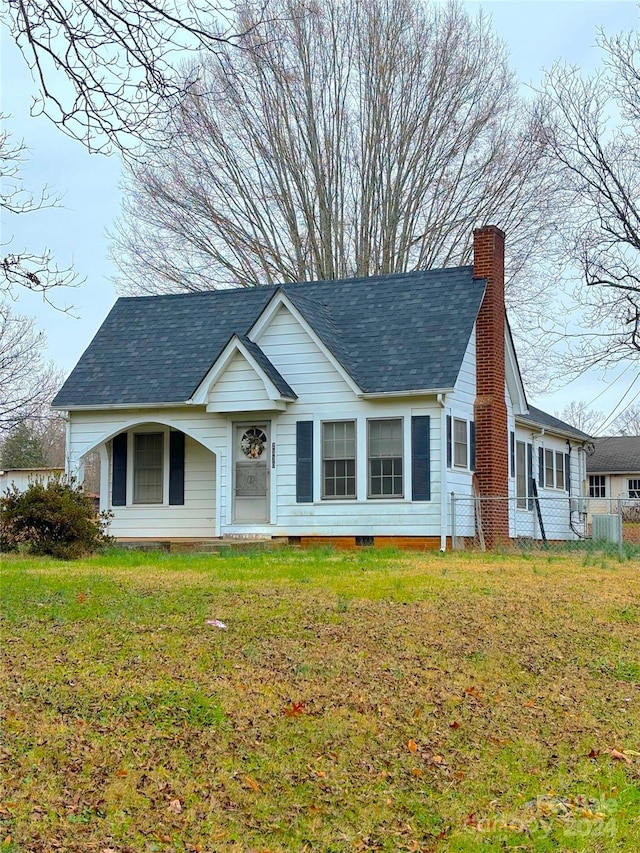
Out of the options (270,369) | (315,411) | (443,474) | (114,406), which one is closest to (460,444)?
(443,474)

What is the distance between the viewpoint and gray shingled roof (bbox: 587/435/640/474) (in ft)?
147

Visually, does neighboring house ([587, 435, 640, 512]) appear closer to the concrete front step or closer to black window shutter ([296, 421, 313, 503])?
black window shutter ([296, 421, 313, 503])

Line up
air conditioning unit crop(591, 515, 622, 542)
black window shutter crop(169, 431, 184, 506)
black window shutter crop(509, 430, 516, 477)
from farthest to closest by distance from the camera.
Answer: black window shutter crop(509, 430, 516, 477) < black window shutter crop(169, 431, 184, 506) < air conditioning unit crop(591, 515, 622, 542)

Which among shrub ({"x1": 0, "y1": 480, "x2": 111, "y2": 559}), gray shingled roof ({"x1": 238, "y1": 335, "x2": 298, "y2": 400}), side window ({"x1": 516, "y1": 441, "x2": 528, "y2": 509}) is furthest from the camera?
side window ({"x1": 516, "y1": 441, "x2": 528, "y2": 509})

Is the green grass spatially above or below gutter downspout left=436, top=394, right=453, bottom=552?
below

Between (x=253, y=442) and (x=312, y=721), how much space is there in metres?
14.3

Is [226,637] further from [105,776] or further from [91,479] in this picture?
[91,479]

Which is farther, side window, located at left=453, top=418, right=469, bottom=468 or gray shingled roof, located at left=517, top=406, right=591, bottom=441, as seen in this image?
gray shingled roof, located at left=517, top=406, right=591, bottom=441

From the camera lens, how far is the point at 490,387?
861 inches

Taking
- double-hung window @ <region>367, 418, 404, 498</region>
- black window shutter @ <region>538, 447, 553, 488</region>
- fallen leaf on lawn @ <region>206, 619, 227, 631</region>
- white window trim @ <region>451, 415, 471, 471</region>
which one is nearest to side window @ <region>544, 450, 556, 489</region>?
black window shutter @ <region>538, 447, 553, 488</region>

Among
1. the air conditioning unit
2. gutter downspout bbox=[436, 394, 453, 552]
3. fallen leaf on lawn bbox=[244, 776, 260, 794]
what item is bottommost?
fallen leaf on lawn bbox=[244, 776, 260, 794]

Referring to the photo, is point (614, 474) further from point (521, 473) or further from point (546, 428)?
point (521, 473)

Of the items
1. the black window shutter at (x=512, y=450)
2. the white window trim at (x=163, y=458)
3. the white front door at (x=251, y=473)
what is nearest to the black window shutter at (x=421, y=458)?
the white front door at (x=251, y=473)

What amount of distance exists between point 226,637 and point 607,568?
8.31m
